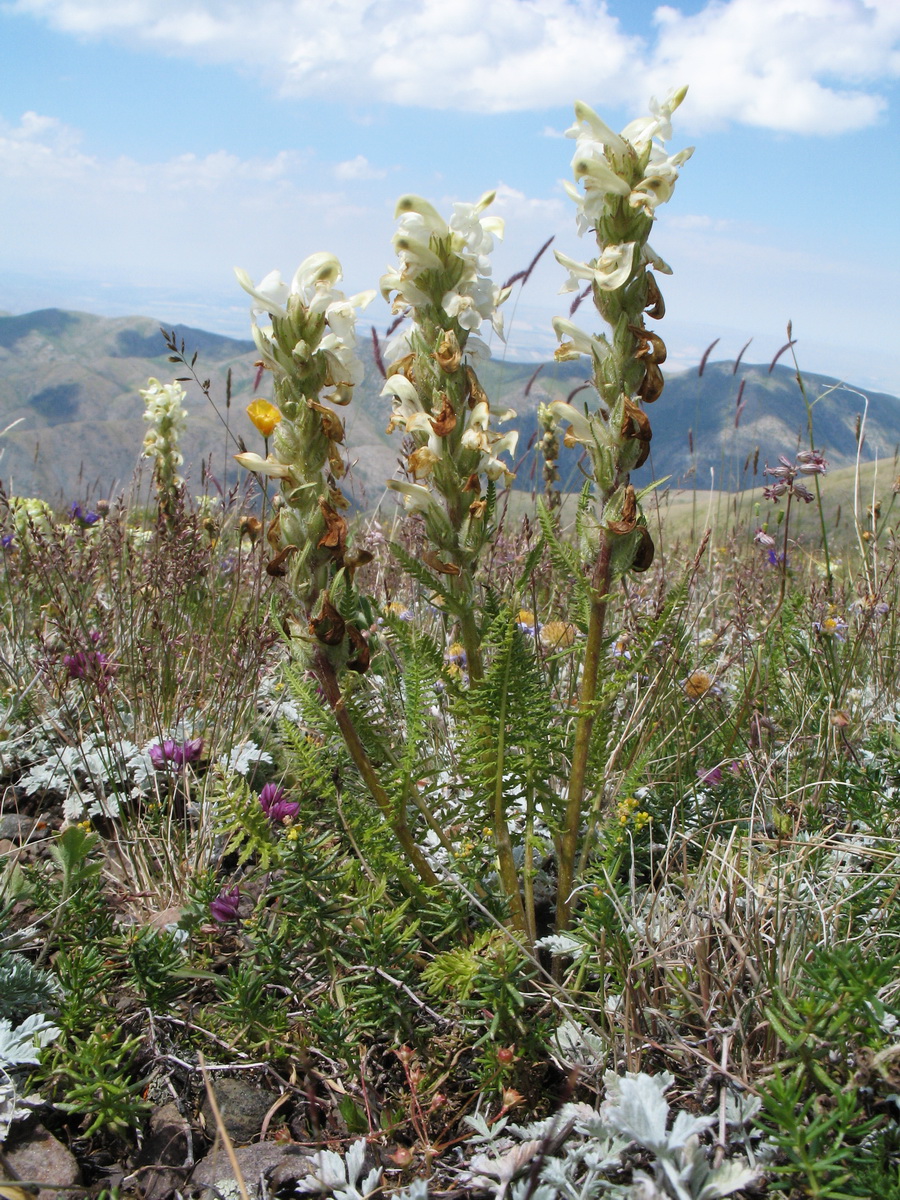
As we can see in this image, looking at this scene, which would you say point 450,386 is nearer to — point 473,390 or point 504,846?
point 473,390

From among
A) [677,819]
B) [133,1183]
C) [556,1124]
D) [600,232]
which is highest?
[600,232]

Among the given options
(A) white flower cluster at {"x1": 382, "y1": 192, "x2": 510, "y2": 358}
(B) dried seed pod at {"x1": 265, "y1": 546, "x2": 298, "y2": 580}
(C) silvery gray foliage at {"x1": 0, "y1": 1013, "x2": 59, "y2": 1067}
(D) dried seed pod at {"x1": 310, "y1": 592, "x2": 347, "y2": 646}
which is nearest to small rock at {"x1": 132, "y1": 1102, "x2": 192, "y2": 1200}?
(C) silvery gray foliage at {"x1": 0, "y1": 1013, "x2": 59, "y2": 1067}

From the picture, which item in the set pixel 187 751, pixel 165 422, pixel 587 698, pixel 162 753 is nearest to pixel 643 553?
pixel 587 698

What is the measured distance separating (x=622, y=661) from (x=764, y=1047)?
2.04 meters

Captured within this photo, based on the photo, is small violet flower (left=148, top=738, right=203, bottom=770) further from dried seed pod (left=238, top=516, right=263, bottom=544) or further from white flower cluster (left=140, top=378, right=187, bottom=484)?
white flower cluster (left=140, top=378, right=187, bottom=484)

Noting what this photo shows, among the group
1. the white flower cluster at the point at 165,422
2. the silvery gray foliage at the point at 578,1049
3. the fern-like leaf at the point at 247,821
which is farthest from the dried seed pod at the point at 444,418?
the white flower cluster at the point at 165,422

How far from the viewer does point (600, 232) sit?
5.81 feet

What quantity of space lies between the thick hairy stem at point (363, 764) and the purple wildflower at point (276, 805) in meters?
0.35

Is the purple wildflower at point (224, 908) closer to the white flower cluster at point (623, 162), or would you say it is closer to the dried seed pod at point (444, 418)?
the dried seed pod at point (444, 418)

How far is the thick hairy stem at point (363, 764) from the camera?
6.07 ft

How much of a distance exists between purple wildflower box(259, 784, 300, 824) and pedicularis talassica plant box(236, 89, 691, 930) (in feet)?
1.52

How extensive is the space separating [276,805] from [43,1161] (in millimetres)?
944

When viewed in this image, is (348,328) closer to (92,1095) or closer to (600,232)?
(600,232)

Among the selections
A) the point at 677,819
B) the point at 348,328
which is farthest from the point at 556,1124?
the point at 348,328
